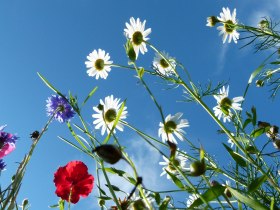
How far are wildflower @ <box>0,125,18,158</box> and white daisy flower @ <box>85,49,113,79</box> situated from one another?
2.17 feet

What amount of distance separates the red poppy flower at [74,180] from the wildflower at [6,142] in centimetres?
11

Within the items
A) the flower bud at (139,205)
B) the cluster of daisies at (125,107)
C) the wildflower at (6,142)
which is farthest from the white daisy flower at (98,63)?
the flower bud at (139,205)

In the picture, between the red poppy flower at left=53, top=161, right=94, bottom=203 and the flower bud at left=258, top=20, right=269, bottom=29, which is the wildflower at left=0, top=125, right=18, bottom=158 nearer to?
the red poppy flower at left=53, top=161, right=94, bottom=203

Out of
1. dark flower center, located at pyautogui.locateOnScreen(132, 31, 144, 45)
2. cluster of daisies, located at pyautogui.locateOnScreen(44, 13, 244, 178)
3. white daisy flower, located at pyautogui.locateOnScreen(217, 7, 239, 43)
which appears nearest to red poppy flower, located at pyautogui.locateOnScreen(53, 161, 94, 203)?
cluster of daisies, located at pyautogui.locateOnScreen(44, 13, 244, 178)

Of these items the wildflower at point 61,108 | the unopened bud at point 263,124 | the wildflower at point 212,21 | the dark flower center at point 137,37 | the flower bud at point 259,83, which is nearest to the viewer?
the unopened bud at point 263,124

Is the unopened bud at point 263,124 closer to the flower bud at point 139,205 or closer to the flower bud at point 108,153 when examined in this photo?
the flower bud at point 139,205

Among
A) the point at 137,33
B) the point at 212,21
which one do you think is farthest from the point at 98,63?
the point at 212,21

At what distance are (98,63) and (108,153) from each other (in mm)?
1190

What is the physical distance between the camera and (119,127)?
1040 millimetres

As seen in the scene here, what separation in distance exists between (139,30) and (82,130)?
75 cm

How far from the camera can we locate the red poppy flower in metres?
0.86

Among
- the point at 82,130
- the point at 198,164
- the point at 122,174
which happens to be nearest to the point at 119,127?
the point at 82,130

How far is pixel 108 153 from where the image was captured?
401 millimetres

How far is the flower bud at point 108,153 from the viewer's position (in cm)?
40
